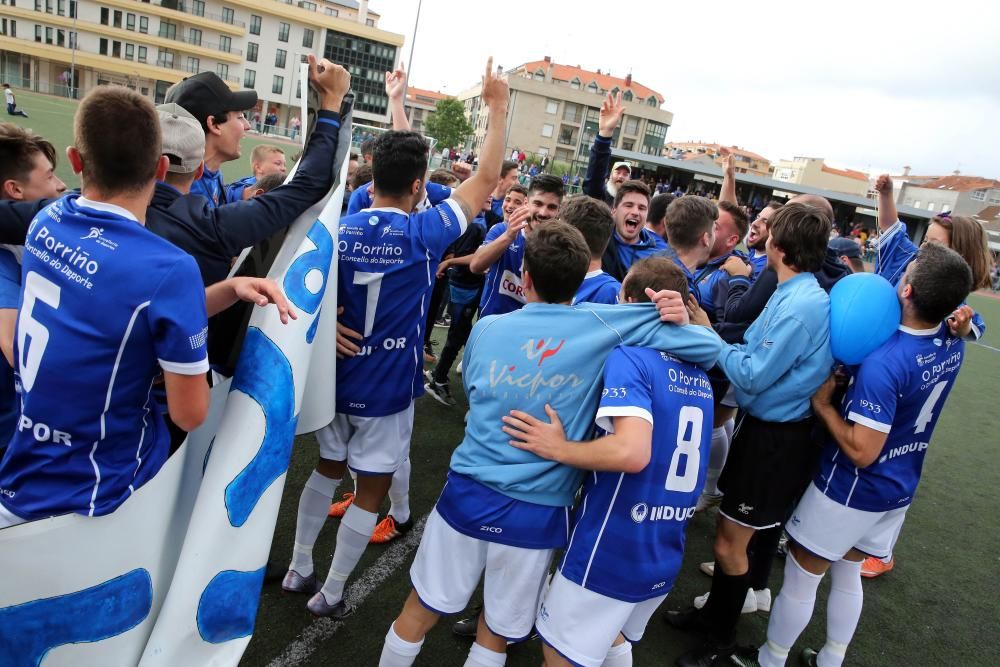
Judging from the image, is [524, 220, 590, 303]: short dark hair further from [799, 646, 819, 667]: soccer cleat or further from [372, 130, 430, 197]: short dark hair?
[799, 646, 819, 667]: soccer cleat

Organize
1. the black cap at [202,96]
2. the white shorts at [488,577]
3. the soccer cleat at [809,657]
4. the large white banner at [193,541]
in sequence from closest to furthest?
the large white banner at [193,541] → the white shorts at [488,577] → the black cap at [202,96] → the soccer cleat at [809,657]

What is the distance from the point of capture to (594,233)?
9.76ft

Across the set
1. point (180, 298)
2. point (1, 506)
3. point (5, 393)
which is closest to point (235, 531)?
point (1, 506)

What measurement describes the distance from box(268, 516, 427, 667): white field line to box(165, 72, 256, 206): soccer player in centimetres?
199

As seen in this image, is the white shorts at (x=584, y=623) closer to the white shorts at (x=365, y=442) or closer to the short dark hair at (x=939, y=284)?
the white shorts at (x=365, y=442)

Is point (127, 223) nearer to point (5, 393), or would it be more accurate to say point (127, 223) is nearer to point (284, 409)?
point (284, 409)

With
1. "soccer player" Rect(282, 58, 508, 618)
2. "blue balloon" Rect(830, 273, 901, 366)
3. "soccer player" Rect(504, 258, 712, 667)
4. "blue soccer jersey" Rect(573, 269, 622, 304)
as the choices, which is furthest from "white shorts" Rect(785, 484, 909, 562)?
"soccer player" Rect(282, 58, 508, 618)

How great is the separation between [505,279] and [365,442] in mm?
1610

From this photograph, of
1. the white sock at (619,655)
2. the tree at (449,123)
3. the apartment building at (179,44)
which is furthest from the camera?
the tree at (449,123)

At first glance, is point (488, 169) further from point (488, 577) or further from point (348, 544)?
point (348, 544)

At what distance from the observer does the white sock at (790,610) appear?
9.52ft

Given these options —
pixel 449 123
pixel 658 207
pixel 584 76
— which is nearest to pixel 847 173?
pixel 584 76

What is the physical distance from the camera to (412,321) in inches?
114

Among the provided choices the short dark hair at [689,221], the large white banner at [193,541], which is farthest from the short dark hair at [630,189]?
the large white banner at [193,541]
